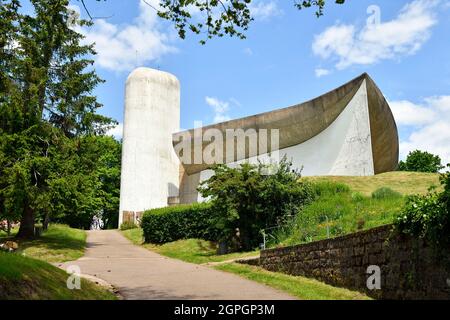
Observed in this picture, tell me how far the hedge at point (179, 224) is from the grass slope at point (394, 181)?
5409mm

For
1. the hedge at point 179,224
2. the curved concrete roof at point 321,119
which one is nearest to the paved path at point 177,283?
the hedge at point 179,224

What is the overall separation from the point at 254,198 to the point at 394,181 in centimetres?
958

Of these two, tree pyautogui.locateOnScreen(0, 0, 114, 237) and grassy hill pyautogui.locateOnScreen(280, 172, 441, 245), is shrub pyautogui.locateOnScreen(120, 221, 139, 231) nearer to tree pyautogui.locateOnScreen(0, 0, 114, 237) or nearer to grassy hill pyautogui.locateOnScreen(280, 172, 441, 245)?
tree pyautogui.locateOnScreen(0, 0, 114, 237)

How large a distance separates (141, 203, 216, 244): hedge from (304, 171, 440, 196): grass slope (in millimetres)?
5409

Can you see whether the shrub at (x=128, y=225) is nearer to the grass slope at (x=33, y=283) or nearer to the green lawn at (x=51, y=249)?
the green lawn at (x=51, y=249)

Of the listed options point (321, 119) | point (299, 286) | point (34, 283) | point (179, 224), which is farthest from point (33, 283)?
point (321, 119)

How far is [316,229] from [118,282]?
18.9 ft

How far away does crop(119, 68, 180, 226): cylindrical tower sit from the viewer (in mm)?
41094

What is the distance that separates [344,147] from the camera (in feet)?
94.9

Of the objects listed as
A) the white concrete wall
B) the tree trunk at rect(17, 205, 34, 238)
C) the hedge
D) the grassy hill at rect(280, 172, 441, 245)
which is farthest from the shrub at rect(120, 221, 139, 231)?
the grassy hill at rect(280, 172, 441, 245)

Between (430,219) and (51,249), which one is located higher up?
(430,219)

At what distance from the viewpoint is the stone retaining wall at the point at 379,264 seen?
275 inches

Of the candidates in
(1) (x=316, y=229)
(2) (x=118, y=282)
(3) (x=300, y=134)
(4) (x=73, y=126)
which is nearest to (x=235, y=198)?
(1) (x=316, y=229)

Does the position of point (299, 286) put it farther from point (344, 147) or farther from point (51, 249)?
point (344, 147)
